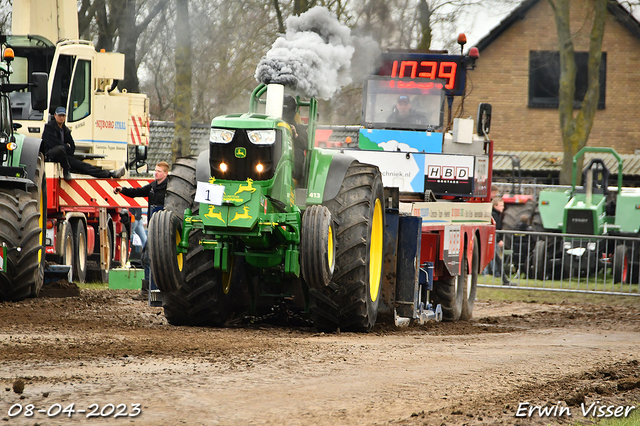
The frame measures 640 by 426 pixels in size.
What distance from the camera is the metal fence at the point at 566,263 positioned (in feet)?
58.4

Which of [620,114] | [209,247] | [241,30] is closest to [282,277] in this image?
[209,247]

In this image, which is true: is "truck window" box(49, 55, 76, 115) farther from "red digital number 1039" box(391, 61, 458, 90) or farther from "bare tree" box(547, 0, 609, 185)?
"bare tree" box(547, 0, 609, 185)

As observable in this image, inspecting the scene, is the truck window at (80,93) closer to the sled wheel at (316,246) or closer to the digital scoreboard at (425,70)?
the digital scoreboard at (425,70)

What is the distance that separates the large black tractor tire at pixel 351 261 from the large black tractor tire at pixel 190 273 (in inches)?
34.8

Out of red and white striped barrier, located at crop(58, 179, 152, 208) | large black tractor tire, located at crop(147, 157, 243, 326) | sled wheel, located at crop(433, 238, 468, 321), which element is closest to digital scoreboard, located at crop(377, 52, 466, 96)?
sled wheel, located at crop(433, 238, 468, 321)

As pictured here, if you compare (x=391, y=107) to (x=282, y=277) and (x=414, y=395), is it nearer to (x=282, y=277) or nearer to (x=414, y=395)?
(x=282, y=277)

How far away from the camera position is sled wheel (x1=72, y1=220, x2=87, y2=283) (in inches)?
590

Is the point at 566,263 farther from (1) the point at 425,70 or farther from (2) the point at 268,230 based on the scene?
(2) the point at 268,230

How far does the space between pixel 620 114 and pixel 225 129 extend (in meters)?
31.2

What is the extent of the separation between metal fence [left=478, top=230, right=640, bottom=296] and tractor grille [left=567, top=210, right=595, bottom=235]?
4.74ft

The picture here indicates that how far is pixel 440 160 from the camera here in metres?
12.4

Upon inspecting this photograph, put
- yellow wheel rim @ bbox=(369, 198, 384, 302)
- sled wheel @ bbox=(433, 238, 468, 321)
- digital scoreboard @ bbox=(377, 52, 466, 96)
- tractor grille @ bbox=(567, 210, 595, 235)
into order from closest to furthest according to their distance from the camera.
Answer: yellow wheel rim @ bbox=(369, 198, 384, 302)
sled wheel @ bbox=(433, 238, 468, 321)
digital scoreboard @ bbox=(377, 52, 466, 96)
tractor grille @ bbox=(567, 210, 595, 235)

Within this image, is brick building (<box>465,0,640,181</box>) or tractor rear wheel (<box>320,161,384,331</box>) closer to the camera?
tractor rear wheel (<box>320,161,384,331</box>)

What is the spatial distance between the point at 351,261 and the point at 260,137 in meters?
1.44
